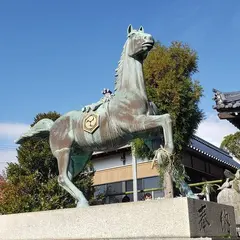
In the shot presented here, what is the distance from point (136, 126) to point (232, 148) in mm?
21166

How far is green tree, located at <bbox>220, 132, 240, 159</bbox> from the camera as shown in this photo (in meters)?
23.4

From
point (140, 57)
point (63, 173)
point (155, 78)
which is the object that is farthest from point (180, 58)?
point (63, 173)

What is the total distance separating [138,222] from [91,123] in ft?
5.78

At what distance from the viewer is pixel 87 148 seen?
219 inches

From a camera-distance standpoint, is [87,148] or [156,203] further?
[87,148]

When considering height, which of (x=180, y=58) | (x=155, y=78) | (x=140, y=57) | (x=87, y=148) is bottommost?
(x=87, y=148)

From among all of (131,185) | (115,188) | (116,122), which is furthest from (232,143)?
(116,122)

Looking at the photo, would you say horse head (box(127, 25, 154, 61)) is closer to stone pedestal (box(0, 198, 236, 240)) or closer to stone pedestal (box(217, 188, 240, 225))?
stone pedestal (box(0, 198, 236, 240))

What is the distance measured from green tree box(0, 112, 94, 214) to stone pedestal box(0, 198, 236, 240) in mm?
6931

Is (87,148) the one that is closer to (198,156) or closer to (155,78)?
(155,78)

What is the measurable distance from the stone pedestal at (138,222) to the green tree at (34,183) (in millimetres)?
6931

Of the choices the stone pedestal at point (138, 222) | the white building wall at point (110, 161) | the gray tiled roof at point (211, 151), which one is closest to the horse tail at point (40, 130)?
the stone pedestal at point (138, 222)

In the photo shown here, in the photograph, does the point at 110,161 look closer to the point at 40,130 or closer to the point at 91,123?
the point at 40,130

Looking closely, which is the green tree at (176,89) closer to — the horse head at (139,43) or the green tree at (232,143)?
the horse head at (139,43)
